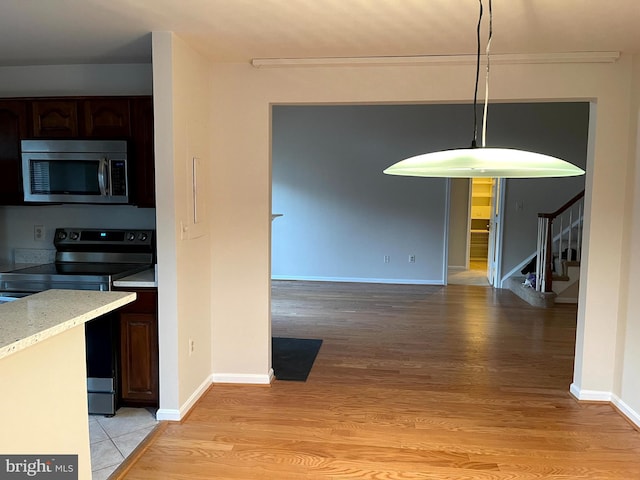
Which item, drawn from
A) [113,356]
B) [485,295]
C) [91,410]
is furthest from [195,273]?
[485,295]

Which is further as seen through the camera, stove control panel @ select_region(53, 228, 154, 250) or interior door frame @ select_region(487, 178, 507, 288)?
interior door frame @ select_region(487, 178, 507, 288)

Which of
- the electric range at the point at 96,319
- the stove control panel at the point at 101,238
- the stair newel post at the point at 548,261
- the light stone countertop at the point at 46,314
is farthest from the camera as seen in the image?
the stair newel post at the point at 548,261

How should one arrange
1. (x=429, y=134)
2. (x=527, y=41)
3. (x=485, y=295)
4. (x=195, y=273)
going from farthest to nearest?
1. (x=429, y=134)
2. (x=485, y=295)
3. (x=195, y=273)
4. (x=527, y=41)

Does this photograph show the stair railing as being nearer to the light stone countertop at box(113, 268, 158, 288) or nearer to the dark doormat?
the dark doormat

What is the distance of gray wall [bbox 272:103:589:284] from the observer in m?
7.15

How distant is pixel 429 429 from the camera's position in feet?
9.32

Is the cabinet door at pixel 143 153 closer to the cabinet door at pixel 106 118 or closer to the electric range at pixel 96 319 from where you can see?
the cabinet door at pixel 106 118

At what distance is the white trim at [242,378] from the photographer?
349 cm

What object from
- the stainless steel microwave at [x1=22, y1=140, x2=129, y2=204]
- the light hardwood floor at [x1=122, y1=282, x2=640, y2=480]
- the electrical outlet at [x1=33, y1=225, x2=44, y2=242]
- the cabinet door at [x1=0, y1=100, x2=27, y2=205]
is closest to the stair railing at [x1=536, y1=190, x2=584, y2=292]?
the light hardwood floor at [x1=122, y1=282, x2=640, y2=480]

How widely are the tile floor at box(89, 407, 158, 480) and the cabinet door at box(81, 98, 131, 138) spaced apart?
1.78 meters

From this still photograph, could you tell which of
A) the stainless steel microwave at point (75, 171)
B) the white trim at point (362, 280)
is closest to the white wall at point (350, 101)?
the stainless steel microwave at point (75, 171)

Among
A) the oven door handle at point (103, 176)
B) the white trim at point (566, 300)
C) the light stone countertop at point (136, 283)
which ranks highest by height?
the oven door handle at point (103, 176)

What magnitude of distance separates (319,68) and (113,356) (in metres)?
2.27

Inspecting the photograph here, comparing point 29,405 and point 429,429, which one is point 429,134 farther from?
point 29,405
